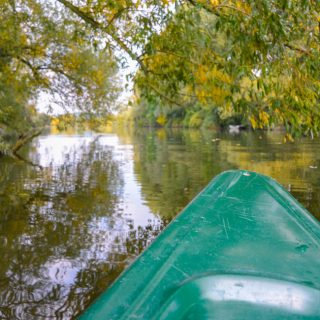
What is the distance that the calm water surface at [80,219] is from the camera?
4.27m

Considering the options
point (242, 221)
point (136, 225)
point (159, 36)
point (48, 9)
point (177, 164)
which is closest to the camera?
point (242, 221)

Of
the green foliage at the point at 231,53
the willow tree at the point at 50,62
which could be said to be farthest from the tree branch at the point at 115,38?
the willow tree at the point at 50,62

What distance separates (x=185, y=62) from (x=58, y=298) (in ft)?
9.25

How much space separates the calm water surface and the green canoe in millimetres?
2061

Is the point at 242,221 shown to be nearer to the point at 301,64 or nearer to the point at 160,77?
the point at 301,64

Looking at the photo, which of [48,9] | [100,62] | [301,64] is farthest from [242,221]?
[100,62]

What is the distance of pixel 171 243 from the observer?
2.10 m

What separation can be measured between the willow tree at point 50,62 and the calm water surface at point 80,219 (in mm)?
2322

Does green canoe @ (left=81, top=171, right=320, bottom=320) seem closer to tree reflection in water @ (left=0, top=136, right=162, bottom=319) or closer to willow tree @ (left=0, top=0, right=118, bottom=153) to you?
tree reflection in water @ (left=0, top=136, right=162, bottom=319)

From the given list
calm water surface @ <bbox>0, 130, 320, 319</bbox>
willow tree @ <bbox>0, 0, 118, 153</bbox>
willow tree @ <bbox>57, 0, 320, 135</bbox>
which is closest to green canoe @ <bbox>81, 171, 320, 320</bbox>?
willow tree @ <bbox>57, 0, 320, 135</bbox>

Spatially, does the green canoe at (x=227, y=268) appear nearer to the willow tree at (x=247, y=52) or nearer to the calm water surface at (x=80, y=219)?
the willow tree at (x=247, y=52)

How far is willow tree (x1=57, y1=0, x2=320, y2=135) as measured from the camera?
3.45 metres

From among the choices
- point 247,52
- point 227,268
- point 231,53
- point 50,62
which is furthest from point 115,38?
point 50,62

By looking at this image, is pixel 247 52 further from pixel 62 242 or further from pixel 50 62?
pixel 50 62
